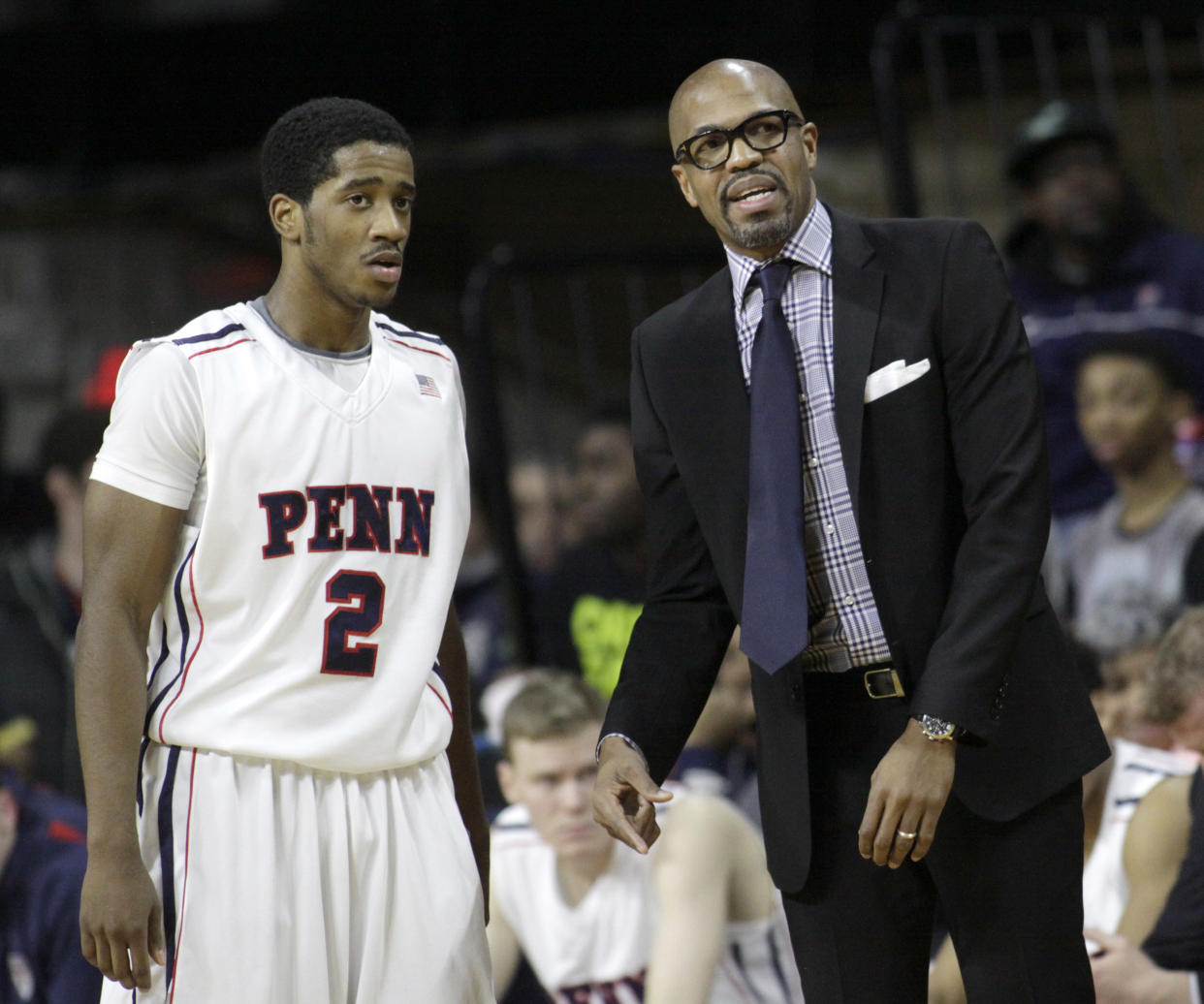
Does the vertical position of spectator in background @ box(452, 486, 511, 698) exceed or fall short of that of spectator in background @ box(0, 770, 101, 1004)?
it exceeds it

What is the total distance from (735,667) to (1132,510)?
1306mm

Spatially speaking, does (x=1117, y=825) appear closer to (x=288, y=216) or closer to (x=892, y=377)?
(x=892, y=377)

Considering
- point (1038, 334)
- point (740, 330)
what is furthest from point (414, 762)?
point (1038, 334)

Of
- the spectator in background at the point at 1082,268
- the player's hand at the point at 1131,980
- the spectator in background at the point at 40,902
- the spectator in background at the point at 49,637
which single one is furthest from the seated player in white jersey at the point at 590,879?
the spectator in background at the point at 1082,268

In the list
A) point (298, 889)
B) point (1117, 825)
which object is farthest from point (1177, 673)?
point (298, 889)

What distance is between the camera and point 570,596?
233 inches

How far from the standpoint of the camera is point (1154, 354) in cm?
563

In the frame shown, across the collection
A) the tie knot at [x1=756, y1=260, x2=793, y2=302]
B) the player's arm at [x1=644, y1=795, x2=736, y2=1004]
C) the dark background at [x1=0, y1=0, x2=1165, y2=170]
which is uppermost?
the dark background at [x1=0, y1=0, x2=1165, y2=170]

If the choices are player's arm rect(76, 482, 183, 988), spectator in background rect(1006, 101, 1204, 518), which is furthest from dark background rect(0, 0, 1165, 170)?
player's arm rect(76, 482, 183, 988)

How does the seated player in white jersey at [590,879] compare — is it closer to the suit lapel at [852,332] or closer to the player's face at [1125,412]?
the suit lapel at [852,332]

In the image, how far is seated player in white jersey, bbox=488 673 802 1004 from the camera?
411cm

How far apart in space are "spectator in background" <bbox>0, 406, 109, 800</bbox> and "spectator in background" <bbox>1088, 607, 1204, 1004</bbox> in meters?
3.45

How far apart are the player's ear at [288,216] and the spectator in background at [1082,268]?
3843 millimetres

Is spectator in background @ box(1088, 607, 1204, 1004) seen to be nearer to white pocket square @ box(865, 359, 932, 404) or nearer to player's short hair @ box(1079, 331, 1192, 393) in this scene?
white pocket square @ box(865, 359, 932, 404)
